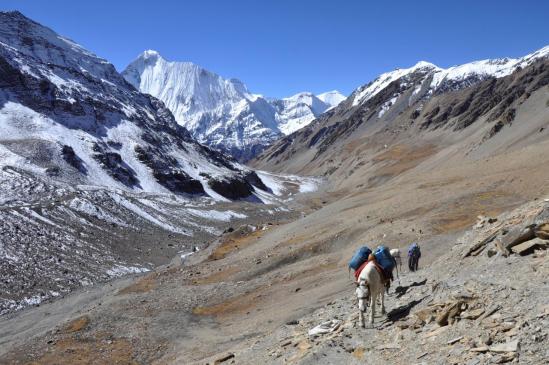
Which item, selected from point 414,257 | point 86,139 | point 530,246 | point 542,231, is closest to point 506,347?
point 530,246

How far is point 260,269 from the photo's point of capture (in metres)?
37.1

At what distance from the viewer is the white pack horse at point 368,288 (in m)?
14.5

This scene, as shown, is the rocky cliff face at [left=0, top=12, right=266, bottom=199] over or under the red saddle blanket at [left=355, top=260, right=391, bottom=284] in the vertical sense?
over

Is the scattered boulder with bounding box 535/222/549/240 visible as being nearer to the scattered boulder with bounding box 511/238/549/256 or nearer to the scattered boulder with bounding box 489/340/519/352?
the scattered boulder with bounding box 511/238/549/256

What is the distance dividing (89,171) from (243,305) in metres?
79.4

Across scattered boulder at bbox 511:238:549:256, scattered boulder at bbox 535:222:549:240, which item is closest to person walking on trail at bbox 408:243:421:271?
scattered boulder at bbox 511:238:549:256

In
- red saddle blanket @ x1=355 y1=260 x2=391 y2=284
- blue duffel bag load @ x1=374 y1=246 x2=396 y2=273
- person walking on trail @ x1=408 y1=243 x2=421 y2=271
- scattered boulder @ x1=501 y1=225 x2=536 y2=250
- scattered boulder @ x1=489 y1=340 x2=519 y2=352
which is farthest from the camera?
person walking on trail @ x1=408 y1=243 x2=421 y2=271

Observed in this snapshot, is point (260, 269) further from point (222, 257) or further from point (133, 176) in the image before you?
point (133, 176)

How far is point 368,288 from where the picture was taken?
1466 cm

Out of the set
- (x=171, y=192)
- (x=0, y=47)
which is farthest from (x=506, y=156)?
(x=0, y=47)

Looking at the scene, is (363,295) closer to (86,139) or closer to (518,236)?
(518,236)

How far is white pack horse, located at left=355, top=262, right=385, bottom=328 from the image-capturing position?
47.5 ft

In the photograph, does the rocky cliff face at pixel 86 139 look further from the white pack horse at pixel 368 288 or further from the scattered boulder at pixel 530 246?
the scattered boulder at pixel 530 246

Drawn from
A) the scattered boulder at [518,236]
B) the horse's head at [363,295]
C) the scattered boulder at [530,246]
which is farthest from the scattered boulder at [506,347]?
the scattered boulder at [518,236]
